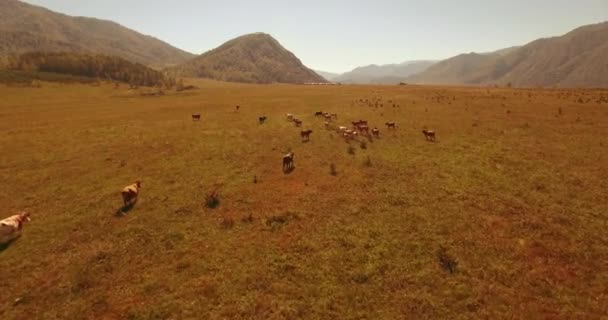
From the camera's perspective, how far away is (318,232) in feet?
50.6

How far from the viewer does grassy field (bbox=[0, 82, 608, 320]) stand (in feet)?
37.9

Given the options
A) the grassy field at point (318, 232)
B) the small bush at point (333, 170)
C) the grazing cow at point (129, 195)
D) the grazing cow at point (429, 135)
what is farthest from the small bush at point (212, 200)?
the grazing cow at point (429, 135)

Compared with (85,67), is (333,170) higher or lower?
lower

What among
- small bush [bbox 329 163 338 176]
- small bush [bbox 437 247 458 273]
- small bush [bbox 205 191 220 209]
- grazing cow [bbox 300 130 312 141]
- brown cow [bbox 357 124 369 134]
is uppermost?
brown cow [bbox 357 124 369 134]

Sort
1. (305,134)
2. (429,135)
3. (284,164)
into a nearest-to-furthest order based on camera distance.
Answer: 1. (284,164)
2. (429,135)
3. (305,134)

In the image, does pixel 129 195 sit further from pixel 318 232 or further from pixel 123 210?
pixel 318 232

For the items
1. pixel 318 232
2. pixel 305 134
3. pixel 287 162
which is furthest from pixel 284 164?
pixel 318 232

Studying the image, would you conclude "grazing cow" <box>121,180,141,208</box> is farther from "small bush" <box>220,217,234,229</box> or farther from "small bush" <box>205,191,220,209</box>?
"small bush" <box>220,217,234,229</box>

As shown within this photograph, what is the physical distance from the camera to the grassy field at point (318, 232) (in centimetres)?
1155

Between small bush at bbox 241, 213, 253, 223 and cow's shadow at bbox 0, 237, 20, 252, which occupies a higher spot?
small bush at bbox 241, 213, 253, 223

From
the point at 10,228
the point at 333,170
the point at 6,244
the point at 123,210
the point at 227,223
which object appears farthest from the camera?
the point at 333,170

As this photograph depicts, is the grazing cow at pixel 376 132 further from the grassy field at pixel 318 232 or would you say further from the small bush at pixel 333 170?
the small bush at pixel 333 170

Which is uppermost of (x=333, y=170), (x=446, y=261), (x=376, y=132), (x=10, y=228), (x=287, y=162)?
(x=376, y=132)

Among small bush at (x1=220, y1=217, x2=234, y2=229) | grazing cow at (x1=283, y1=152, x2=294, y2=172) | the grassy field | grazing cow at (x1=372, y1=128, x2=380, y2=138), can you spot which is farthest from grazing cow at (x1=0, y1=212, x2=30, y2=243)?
grazing cow at (x1=372, y1=128, x2=380, y2=138)
